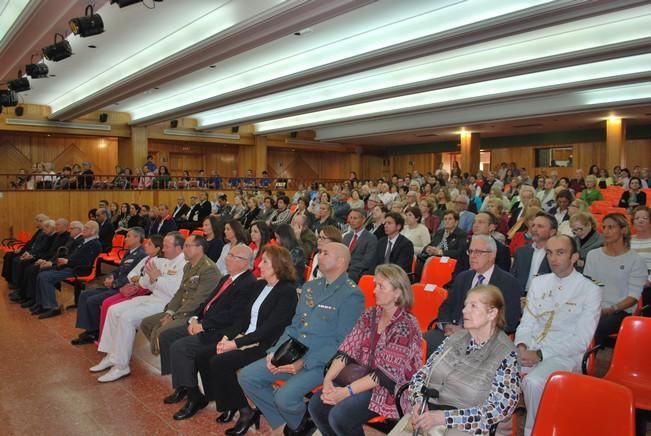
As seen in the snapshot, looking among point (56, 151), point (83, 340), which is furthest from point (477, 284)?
point (56, 151)

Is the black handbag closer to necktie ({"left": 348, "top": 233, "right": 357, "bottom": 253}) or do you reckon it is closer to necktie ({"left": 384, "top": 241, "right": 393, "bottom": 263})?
necktie ({"left": 384, "top": 241, "right": 393, "bottom": 263})

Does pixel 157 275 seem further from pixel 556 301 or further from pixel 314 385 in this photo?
pixel 556 301

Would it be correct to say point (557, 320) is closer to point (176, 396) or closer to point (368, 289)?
point (368, 289)

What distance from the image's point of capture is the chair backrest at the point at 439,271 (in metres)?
4.25

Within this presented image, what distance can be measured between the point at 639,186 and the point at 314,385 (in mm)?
7639

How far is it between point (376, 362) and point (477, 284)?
105cm

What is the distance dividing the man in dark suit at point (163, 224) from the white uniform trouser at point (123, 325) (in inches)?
190

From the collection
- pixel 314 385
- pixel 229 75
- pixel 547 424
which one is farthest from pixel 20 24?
pixel 547 424

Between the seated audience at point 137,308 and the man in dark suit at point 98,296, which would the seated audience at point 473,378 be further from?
the man in dark suit at point 98,296

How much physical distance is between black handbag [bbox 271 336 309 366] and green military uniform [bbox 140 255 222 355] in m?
1.24

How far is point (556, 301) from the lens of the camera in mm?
2768

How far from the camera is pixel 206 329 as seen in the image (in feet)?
11.3

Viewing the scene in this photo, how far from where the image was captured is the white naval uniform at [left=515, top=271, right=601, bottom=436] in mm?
2500

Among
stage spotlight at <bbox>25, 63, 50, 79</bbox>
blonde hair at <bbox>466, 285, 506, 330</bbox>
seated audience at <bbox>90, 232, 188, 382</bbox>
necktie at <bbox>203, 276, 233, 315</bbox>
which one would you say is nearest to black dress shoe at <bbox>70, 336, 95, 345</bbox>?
seated audience at <bbox>90, 232, 188, 382</bbox>
